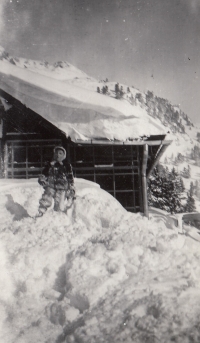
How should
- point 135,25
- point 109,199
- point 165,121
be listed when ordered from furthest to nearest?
point 165,121 < point 109,199 < point 135,25

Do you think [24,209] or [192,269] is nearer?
[192,269]

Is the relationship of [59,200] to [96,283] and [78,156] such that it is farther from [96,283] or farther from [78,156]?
[78,156]

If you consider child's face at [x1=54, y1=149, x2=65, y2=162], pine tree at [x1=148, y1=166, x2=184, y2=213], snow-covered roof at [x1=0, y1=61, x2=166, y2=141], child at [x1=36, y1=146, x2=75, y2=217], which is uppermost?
snow-covered roof at [x1=0, y1=61, x2=166, y2=141]

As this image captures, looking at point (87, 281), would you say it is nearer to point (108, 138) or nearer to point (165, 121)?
point (108, 138)

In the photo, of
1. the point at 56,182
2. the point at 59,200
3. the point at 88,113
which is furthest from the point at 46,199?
the point at 88,113

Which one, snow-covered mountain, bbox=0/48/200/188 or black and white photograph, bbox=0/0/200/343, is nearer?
black and white photograph, bbox=0/0/200/343

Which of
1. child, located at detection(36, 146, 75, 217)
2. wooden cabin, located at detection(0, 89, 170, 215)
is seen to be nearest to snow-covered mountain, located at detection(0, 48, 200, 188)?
wooden cabin, located at detection(0, 89, 170, 215)

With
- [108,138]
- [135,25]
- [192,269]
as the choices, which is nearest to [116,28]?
[135,25]

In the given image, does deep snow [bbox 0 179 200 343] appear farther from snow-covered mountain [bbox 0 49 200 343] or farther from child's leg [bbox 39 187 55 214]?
child's leg [bbox 39 187 55 214]
